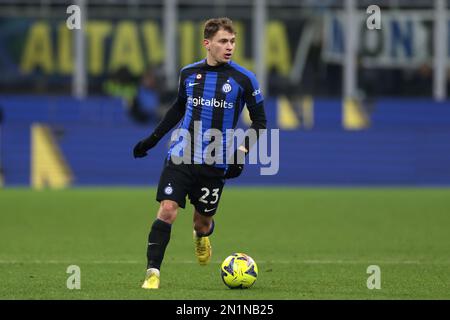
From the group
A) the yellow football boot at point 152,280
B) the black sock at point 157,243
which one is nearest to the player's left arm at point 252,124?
the black sock at point 157,243

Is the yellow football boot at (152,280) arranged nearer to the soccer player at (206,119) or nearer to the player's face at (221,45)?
the soccer player at (206,119)

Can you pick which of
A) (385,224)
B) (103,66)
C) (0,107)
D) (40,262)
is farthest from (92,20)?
(40,262)

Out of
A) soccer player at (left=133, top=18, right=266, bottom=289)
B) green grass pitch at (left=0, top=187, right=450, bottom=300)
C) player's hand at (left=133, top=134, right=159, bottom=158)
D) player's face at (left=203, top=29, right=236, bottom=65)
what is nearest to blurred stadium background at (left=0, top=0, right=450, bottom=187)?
green grass pitch at (left=0, top=187, right=450, bottom=300)

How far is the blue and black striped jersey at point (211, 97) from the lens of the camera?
9.40 metres

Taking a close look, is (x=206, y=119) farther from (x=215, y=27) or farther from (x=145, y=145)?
(x=215, y=27)

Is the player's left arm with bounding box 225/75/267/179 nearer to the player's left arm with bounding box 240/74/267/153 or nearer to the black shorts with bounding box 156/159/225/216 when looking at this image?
the player's left arm with bounding box 240/74/267/153

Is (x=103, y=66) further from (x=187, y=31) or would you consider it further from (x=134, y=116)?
(x=134, y=116)

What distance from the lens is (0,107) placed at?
84.2ft

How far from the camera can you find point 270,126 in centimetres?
2383

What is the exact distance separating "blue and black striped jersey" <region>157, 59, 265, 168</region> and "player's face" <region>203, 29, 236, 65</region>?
0.46 feet

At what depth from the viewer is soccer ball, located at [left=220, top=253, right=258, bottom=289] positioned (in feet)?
30.0

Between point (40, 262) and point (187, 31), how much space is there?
18250 millimetres
